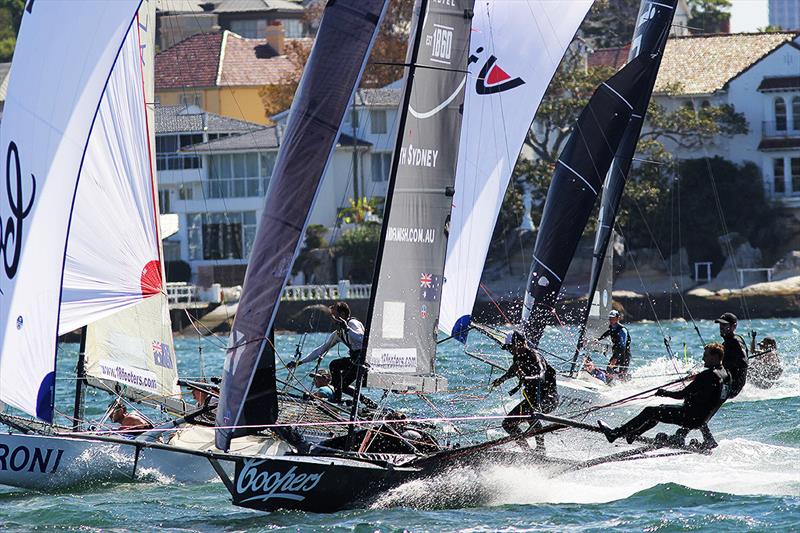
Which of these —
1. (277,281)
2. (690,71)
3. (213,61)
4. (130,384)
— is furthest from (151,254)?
(213,61)

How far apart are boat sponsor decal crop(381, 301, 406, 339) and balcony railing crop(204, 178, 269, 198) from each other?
37457 millimetres

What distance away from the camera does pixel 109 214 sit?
12914mm

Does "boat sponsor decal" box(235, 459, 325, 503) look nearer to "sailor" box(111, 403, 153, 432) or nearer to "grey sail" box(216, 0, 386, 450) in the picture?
"grey sail" box(216, 0, 386, 450)

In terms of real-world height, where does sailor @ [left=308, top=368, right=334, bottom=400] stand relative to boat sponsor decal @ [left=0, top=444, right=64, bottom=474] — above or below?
above

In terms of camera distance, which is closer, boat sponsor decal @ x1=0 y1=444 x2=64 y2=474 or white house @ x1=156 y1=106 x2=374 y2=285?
boat sponsor decal @ x1=0 y1=444 x2=64 y2=474

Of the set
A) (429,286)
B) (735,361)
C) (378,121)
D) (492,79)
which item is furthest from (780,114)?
(429,286)

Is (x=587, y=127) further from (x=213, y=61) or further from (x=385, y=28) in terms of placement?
(x=213, y=61)

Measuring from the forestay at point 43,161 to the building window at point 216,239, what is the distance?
120ft

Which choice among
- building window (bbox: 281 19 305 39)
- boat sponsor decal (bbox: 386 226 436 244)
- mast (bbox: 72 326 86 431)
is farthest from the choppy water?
building window (bbox: 281 19 305 39)

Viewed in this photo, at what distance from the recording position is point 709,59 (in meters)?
50.2

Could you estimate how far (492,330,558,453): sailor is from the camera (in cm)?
1245

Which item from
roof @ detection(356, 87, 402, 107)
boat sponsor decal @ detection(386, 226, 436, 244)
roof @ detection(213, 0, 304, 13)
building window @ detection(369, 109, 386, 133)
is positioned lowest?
boat sponsor decal @ detection(386, 226, 436, 244)

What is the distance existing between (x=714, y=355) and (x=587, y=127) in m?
7.60

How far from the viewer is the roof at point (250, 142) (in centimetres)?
4838
